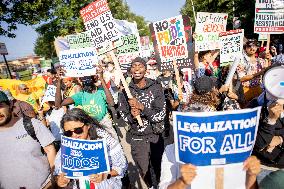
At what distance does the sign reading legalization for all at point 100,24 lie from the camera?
4754 mm

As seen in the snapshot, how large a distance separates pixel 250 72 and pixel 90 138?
378 cm

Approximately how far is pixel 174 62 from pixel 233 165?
3.18m

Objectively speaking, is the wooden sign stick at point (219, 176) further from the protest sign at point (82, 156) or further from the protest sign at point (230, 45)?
the protest sign at point (230, 45)

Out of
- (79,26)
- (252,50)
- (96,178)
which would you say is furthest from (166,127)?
(79,26)

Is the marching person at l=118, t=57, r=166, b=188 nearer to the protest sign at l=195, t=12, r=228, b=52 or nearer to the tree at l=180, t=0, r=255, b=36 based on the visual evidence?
the protest sign at l=195, t=12, r=228, b=52

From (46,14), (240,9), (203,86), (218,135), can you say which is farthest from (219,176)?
(240,9)

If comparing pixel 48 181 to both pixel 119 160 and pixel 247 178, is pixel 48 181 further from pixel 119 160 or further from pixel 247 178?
pixel 247 178

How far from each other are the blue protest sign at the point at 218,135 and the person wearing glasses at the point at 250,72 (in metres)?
3.85

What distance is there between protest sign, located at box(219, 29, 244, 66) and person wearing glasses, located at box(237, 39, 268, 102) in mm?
588

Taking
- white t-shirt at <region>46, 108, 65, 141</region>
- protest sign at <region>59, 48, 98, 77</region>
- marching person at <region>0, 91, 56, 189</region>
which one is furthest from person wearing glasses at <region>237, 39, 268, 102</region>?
marching person at <region>0, 91, 56, 189</region>

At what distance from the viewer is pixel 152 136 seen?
409 cm

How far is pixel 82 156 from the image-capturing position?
2.64 metres

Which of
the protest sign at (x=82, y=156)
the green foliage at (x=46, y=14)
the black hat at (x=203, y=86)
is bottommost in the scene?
the protest sign at (x=82, y=156)

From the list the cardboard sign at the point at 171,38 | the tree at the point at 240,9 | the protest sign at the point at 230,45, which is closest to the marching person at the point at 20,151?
the cardboard sign at the point at 171,38
